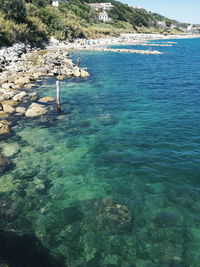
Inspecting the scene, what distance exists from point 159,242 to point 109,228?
86.3 inches

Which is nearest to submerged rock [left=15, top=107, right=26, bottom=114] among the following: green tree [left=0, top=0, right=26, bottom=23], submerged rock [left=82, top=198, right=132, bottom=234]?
submerged rock [left=82, top=198, right=132, bottom=234]

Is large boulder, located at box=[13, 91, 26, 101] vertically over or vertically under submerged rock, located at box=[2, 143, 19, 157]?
over

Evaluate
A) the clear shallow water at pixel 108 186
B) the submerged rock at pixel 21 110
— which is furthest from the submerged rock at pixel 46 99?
the clear shallow water at pixel 108 186

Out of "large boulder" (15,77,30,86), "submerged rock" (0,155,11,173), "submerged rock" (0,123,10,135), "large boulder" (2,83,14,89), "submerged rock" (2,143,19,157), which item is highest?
"large boulder" (15,77,30,86)

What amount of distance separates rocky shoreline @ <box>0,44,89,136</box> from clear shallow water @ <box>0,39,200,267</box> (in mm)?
2287

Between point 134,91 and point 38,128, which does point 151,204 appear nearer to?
point 38,128

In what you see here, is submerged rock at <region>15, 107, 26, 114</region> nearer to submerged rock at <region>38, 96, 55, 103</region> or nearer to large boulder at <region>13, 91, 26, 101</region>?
submerged rock at <region>38, 96, 55, 103</region>

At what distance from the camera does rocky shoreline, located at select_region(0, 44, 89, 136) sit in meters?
23.5

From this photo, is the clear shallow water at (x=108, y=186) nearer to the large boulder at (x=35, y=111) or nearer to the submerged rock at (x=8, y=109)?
the large boulder at (x=35, y=111)

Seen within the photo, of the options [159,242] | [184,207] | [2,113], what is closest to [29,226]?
[159,242]

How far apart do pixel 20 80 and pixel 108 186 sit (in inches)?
1085

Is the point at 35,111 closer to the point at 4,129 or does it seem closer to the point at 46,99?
the point at 46,99

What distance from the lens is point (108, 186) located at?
1303 cm

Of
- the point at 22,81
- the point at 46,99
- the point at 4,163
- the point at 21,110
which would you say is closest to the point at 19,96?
the point at 46,99
